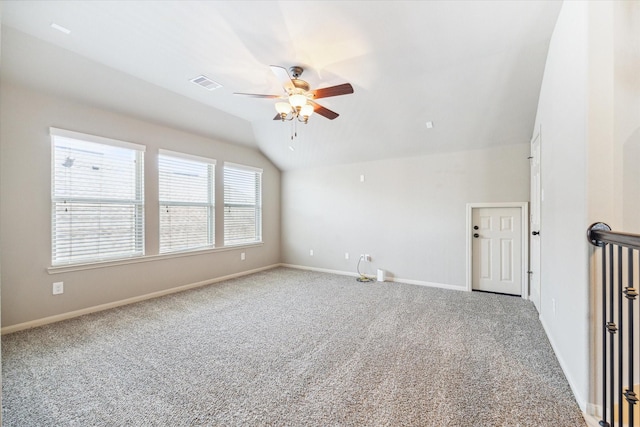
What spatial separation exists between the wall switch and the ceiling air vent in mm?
2952

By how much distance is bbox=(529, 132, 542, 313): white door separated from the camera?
12.6 ft

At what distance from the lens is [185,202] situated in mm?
5004

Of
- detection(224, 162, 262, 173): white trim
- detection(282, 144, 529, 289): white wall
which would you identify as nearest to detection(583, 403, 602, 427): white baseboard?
detection(282, 144, 529, 289): white wall

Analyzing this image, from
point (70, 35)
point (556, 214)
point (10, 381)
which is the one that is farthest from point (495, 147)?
point (10, 381)

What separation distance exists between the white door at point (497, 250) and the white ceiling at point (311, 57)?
3.87 ft

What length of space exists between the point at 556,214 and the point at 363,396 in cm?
229

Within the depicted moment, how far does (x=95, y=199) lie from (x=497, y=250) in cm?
586

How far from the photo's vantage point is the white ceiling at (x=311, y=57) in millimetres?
2627

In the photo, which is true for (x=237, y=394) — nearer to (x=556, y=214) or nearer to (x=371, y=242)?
(x=556, y=214)

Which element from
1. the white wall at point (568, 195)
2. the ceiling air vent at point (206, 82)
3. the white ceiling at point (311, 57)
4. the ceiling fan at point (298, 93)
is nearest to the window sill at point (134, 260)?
the white ceiling at point (311, 57)

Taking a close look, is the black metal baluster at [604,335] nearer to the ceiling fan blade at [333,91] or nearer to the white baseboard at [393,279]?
the ceiling fan blade at [333,91]

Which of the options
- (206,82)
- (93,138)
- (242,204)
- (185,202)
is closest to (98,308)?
(185,202)

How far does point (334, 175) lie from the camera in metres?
6.32

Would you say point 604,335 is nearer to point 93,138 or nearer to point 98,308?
point 98,308
